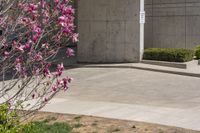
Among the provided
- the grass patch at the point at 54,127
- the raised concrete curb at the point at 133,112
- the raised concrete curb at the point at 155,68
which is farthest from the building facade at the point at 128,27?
the grass patch at the point at 54,127

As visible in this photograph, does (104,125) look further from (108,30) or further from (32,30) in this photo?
(108,30)

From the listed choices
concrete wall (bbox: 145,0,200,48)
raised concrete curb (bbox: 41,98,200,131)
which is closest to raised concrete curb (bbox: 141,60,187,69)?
concrete wall (bbox: 145,0,200,48)

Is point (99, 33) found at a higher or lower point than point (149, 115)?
higher

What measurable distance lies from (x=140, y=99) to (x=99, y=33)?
969 cm

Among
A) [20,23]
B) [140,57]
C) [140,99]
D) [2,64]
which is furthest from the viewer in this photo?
[140,57]

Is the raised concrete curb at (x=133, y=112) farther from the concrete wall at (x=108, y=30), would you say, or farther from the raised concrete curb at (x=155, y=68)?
the concrete wall at (x=108, y=30)

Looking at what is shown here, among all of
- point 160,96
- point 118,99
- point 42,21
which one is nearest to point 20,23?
point 42,21

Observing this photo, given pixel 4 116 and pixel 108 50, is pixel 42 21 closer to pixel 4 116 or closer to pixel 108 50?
pixel 4 116

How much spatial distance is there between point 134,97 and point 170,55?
721cm

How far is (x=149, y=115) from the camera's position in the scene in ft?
30.5

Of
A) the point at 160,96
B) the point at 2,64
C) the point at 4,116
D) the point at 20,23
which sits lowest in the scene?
the point at 160,96

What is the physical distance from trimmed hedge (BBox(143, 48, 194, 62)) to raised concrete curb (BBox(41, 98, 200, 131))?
27.8 ft

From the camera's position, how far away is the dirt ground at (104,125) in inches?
311

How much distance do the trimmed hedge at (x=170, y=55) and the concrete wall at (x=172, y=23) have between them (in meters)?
3.31
